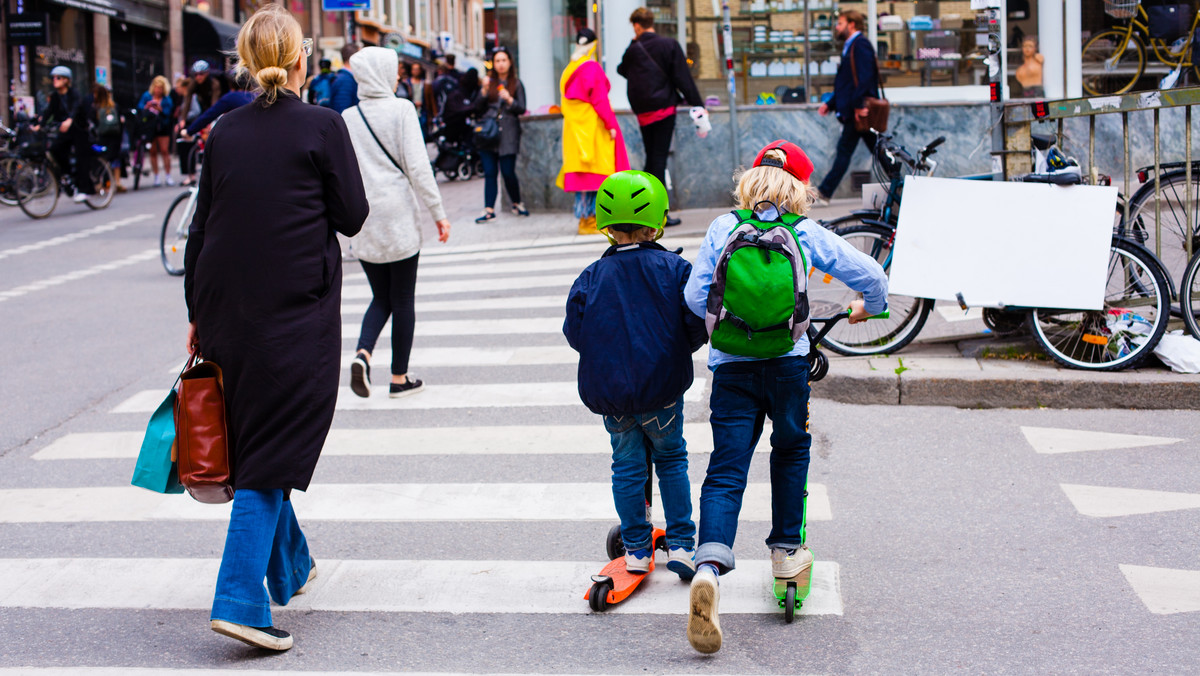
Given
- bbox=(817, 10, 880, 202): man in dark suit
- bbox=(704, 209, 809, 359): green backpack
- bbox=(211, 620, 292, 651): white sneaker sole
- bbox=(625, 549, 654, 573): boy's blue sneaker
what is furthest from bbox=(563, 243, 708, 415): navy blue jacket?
bbox=(817, 10, 880, 202): man in dark suit

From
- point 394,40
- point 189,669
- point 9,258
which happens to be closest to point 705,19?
point 9,258

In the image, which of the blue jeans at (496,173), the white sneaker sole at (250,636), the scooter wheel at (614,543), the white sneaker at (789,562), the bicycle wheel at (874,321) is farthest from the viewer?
the blue jeans at (496,173)

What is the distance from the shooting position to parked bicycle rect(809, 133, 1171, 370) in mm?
6418

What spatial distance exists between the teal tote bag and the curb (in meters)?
3.73

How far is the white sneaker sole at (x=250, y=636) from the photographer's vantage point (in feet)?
11.7

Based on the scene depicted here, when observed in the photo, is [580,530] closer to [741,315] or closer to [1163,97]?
[741,315]

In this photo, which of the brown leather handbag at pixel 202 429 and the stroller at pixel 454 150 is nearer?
the brown leather handbag at pixel 202 429

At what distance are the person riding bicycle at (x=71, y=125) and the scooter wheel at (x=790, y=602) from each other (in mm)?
16891

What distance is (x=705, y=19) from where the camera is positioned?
1471 cm

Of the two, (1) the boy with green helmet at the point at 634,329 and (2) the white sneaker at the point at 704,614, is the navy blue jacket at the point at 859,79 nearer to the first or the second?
(1) the boy with green helmet at the point at 634,329

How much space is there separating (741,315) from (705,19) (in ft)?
38.6

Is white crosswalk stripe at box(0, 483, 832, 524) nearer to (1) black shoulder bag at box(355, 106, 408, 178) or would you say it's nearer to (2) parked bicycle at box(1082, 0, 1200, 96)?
(1) black shoulder bag at box(355, 106, 408, 178)

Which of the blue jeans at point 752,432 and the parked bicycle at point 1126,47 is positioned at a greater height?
the parked bicycle at point 1126,47

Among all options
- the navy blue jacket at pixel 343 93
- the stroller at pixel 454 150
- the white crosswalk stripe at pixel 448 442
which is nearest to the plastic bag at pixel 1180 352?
the white crosswalk stripe at pixel 448 442
